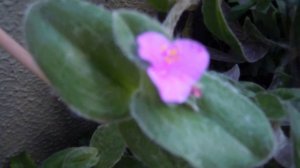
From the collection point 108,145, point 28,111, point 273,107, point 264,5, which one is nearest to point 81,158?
point 108,145

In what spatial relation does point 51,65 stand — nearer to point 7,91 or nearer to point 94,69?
point 94,69

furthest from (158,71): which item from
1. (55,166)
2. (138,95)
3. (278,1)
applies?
(278,1)

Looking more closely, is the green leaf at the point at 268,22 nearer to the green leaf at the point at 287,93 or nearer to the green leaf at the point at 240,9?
the green leaf at the point at 240,9

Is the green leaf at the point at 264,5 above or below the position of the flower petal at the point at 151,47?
below

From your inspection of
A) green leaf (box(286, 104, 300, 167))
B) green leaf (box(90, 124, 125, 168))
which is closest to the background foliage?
green leaf (box(286, 104, 300, 167))

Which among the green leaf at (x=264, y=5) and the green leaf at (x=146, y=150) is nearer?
the green leaf at (x=146, y=150)

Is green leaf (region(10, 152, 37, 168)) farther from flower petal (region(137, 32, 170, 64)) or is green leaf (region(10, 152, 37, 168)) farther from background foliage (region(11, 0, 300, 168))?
flower petal (region(137, 32, 170, 64))

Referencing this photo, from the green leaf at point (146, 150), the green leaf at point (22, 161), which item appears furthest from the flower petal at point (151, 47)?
the green leaf at point (22, 161)
